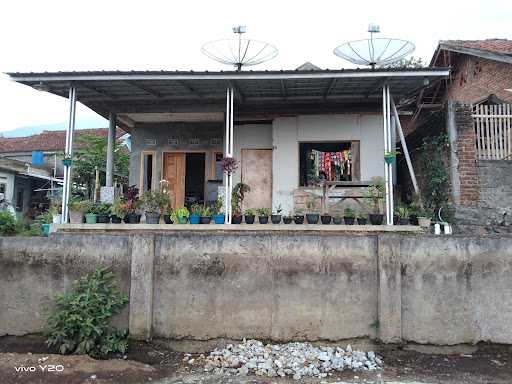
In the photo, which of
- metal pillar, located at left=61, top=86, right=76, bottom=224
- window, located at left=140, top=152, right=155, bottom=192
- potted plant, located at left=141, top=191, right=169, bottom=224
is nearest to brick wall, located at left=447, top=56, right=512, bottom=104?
potted plant, located at left=141, top=191, right=169, bottom=224

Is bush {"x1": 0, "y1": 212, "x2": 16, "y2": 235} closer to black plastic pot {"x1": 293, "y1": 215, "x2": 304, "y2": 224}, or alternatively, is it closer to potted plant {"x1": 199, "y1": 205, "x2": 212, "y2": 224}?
potted plant {"x1": 199, "y1": 205, "x2": 212, "y2": 224}

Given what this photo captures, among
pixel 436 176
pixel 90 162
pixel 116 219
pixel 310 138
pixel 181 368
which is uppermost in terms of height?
pixel 90 162

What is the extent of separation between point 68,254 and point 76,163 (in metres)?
10.3

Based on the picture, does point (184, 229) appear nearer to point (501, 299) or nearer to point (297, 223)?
point (297, 223)

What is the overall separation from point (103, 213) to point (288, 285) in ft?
13.9

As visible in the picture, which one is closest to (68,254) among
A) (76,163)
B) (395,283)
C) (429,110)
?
(395,283)

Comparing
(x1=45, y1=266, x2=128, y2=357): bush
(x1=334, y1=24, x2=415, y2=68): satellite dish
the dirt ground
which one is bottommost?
the dirt ground

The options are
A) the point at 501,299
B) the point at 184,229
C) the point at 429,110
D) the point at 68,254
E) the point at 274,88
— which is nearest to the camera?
the point at 501,299

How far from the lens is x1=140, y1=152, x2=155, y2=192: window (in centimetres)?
1062

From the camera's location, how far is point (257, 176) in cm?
979

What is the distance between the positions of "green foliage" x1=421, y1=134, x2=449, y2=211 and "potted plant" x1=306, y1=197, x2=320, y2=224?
7.45 feet

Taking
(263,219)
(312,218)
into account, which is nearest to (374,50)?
(312,218)

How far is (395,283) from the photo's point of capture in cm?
550

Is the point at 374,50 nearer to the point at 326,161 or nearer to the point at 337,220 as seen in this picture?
the point at 326,161
